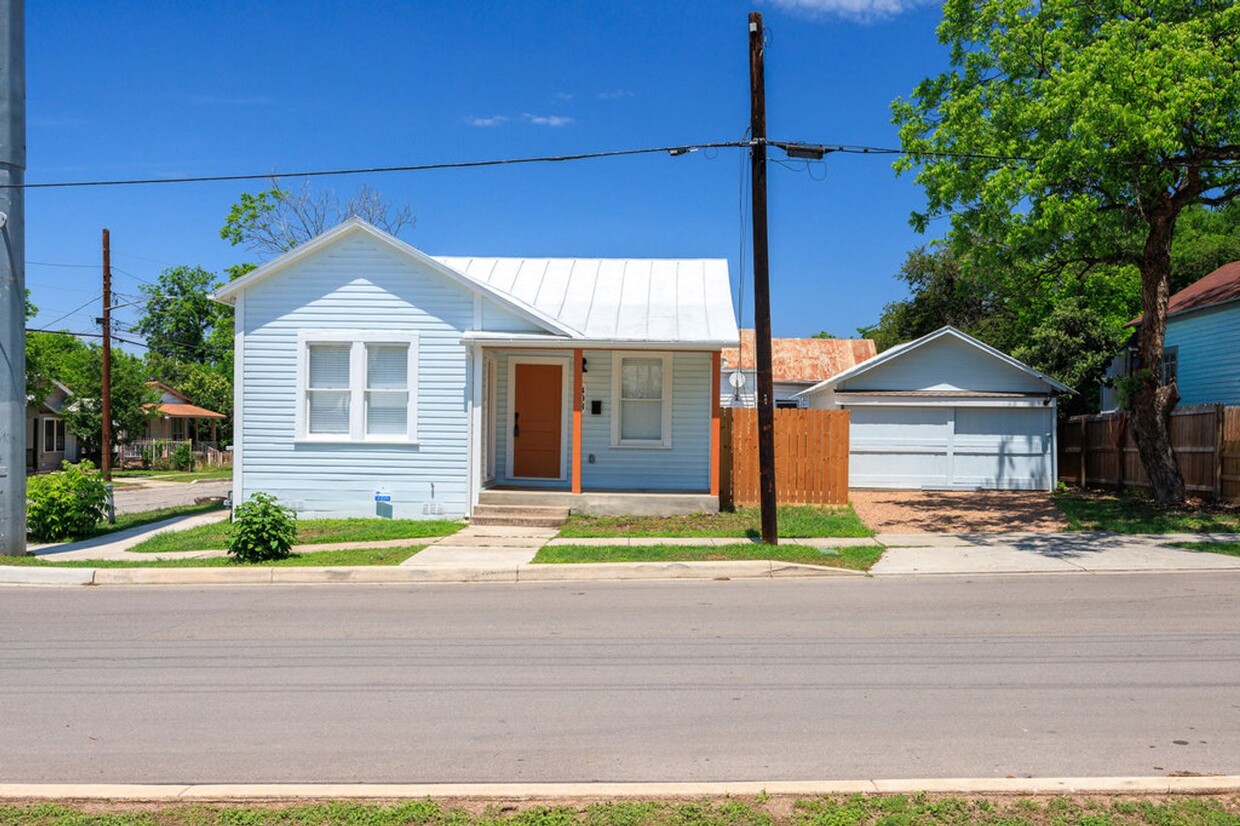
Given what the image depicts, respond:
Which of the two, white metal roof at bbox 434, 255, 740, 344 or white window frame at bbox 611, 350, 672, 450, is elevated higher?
white metal roof at bbox 434, 255, 740, 344

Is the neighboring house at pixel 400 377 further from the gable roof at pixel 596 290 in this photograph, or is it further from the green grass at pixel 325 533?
the green grass at pixel 325 533

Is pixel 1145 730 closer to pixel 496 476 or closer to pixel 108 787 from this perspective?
pixel 108 787

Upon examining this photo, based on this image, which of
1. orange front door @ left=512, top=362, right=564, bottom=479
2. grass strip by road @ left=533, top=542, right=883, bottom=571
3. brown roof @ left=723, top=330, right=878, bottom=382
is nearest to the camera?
grass strip by road @ left=533, top=542, right=883, bottom=571

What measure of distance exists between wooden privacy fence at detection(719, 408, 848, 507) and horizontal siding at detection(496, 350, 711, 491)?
5.22ft

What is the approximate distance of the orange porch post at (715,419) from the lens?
17406 mm

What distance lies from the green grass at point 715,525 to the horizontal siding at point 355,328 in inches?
107

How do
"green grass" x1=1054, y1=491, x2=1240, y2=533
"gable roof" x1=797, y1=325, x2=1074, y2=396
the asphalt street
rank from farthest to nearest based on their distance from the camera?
"gable roof" x1=797, y1=325, x2=1074, y2=396 → "green grass" x1=1054, y1=491, x2=1240, y2=533 → the asphalt street

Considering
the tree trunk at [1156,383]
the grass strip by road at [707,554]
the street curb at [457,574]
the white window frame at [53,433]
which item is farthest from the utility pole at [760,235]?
the white window frame at [53,433]

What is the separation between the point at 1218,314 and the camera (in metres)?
23.1

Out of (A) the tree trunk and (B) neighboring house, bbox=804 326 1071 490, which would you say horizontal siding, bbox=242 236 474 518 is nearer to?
(B) neighboring house, bbox=804 326 1071 490

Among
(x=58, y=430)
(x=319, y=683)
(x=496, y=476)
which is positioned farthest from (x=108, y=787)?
(x=58, y=430)

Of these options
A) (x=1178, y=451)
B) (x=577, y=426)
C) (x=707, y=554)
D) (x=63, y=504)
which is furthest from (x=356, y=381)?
(x=1178, y=451)

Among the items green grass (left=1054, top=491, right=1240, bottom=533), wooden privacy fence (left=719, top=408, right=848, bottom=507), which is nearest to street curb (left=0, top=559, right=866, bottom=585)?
green grass (left=1054, top=491, right=1240, bottom=533)

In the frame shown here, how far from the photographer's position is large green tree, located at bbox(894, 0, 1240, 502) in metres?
15.0
